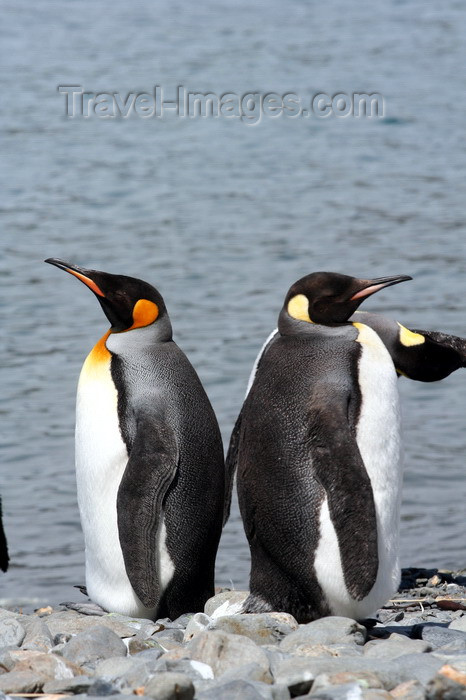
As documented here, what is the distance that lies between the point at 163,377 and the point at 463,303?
735 centimetres

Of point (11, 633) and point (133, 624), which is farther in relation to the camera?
point (133, 624)

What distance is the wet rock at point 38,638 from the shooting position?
406 cm

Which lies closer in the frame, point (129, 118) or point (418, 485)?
point (418, 485)

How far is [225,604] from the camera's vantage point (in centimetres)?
470

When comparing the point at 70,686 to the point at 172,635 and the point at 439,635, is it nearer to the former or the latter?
the point at 172,635

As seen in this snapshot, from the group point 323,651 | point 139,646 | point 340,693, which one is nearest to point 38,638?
point 139,646

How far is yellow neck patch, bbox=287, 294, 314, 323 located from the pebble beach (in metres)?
1.08

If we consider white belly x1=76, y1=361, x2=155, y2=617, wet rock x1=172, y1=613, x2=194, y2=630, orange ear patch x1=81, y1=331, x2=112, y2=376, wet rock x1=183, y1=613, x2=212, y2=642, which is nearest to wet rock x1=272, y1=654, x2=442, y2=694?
wet rock x1=183, y1=613, x2=212, y2=642

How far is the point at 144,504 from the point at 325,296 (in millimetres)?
1015

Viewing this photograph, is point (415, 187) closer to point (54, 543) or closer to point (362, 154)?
point (362, 154)

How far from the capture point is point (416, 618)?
4.88m

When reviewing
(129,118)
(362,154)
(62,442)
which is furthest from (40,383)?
(129,118)

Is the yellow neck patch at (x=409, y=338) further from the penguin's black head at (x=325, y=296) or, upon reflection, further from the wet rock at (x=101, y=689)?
the wet rock at (x=101, y=689)

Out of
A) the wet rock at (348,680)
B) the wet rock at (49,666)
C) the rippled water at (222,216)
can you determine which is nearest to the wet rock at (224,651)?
the wet rock at (348,680)
